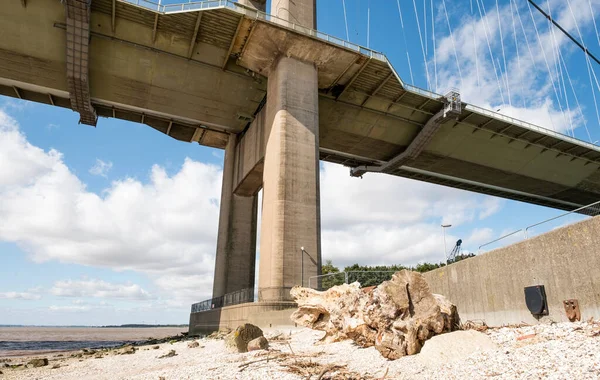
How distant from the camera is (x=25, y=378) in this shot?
47.6 feet

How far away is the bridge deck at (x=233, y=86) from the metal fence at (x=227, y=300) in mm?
17079

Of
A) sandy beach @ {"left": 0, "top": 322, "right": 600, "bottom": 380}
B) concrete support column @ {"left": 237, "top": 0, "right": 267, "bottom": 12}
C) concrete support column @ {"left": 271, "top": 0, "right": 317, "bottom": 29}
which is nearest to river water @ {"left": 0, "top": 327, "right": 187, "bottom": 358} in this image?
sandy beach @ {"left": 0, "top": 322, "right": 600, "bottom": 380}

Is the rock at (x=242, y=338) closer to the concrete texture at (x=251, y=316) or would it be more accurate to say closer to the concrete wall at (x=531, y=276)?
the concrete texture at (x=251, y=316)

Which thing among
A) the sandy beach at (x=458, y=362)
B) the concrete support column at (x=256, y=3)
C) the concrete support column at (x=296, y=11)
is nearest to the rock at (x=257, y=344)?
the sandy beach at (x=458, y=362)

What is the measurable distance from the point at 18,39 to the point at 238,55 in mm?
15953

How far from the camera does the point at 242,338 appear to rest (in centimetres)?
1351

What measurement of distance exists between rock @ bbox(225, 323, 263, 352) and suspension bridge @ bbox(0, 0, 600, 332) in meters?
10.6

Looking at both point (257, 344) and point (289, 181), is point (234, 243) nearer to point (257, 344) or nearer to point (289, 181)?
point (289, 181)

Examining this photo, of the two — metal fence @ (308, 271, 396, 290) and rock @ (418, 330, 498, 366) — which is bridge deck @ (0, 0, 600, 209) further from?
rock @ (418, 330, 498, 366)

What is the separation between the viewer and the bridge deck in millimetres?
29391

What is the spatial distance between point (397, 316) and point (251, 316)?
1690 centimetres

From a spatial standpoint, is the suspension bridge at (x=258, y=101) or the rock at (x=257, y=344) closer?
the rock at (x=257, y=344)

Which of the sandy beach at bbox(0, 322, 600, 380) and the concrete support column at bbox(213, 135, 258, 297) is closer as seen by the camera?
the sandy beach at bbox(0, 322, 600, 380)

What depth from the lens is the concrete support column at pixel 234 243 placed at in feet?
126
